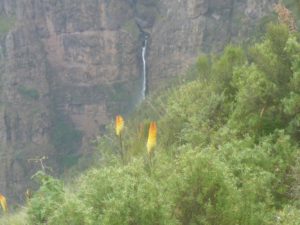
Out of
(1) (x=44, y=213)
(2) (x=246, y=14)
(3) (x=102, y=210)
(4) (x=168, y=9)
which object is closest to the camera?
(3) (x=102, y=210)

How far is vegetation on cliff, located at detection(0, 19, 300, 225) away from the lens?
379 centimetres

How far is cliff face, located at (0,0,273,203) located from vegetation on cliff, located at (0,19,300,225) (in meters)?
52.8

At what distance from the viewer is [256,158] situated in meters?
5.36

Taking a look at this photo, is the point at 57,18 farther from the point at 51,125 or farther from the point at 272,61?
the point at 272,61

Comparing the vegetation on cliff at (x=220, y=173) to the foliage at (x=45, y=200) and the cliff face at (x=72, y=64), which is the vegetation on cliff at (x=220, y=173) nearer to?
the foliage at (x=45, y=200)

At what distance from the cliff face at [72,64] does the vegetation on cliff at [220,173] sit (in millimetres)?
52811

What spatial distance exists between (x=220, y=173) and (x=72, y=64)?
63.6 m

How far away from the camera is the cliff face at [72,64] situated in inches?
2438

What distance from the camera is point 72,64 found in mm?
66625

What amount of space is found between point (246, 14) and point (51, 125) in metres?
25.3

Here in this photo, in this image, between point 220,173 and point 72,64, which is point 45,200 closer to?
point 220,173

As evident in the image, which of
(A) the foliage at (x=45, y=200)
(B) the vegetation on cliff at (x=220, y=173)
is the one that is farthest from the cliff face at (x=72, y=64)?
(A) the foliage at (x=45, y=200)

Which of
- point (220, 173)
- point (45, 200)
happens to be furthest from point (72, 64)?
point (220, 173)

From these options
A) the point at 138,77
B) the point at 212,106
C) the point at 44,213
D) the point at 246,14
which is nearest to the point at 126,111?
the point at 138,77
